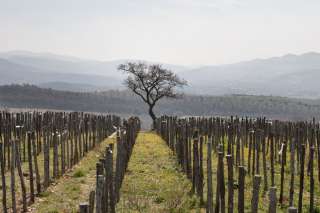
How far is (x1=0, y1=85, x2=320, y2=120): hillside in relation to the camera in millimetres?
120250

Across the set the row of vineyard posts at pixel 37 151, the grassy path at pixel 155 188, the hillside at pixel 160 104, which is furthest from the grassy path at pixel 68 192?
the hillside at pixel 160 104

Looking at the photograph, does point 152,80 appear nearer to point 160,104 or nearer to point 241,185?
point 241,185

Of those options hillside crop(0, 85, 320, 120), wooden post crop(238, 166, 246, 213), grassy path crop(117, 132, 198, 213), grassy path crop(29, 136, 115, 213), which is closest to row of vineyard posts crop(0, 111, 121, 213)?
grassy path crop(29, 136, 115, 213)

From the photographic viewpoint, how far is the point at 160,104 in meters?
134

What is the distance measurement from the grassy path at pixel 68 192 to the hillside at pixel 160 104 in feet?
343

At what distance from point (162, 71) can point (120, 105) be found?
8114 cm

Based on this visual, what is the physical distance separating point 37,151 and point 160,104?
114822 millimetres

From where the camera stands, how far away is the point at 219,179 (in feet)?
25.9

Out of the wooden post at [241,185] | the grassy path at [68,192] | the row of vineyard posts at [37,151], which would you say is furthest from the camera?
the grassy path at [68,192]

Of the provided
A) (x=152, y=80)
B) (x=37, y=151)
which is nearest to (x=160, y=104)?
(x=152, y=80)

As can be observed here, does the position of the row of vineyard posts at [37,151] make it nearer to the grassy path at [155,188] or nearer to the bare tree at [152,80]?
the grassy path at [155,188]

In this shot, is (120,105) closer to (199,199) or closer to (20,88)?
(20,88)

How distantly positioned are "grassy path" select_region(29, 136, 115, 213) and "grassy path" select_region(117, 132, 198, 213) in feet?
3.68

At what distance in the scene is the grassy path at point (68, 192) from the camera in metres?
10.1
